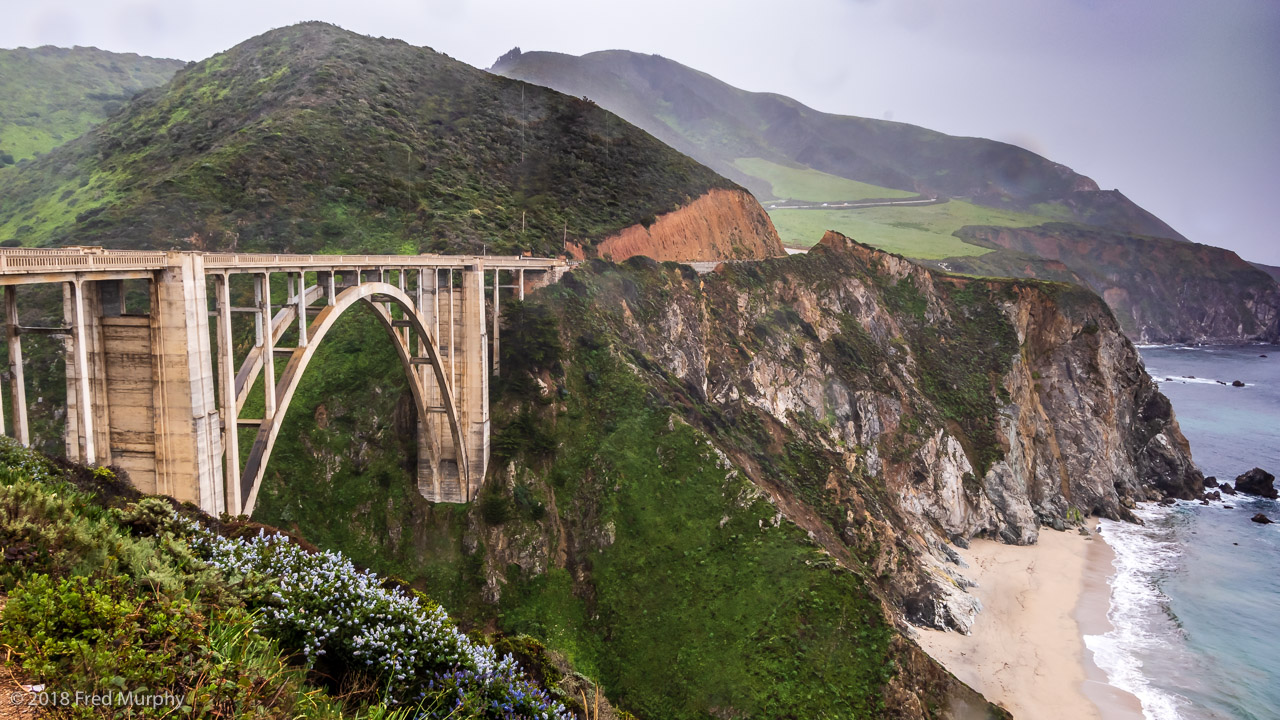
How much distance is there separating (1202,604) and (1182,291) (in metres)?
149

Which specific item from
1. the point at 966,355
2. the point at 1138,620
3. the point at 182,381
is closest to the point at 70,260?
the point at 182,381

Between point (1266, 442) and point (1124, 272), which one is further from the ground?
point (1124, 272)

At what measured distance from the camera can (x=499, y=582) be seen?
32594 mm

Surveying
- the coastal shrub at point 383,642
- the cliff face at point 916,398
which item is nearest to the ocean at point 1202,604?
the cliff face at point 916,398

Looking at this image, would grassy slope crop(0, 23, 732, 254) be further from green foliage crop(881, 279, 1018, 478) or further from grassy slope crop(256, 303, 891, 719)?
green foliage crop(881, 279, 1018, 478)

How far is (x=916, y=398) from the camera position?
190 feet

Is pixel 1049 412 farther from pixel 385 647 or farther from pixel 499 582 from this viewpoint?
pixel 385 647

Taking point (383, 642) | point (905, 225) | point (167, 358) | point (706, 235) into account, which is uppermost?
point (905, 225)

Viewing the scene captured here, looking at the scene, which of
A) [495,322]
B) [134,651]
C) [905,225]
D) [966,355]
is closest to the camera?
[134,651]

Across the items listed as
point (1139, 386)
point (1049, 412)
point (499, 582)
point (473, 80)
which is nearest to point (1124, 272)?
point (1139, 386)

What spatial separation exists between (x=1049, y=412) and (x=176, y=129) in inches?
3294

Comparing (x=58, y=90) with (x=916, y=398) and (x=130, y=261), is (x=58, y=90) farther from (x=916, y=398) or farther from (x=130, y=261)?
(x=916, y=398)

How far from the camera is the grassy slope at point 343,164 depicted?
162 ft

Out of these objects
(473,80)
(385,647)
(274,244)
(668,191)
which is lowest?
(385,647)
